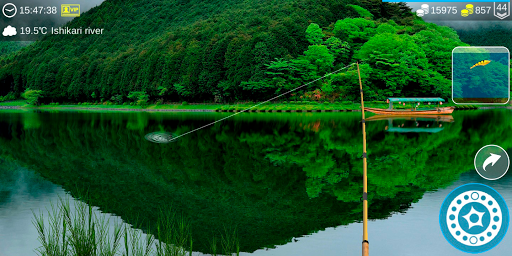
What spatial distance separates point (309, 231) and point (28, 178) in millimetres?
11457

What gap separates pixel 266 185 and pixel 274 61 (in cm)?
5829

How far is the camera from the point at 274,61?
233 feet

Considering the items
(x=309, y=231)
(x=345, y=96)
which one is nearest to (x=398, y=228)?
(x=309, y=231)

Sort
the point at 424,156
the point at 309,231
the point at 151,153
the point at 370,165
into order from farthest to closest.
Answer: the point at 151,153, the point at 424,156, the point at 370,165, the point at 309,231

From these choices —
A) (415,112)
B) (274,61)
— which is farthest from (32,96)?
(415,112)

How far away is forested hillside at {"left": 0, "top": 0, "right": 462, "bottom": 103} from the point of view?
218 ft

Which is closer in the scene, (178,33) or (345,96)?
(345,96)

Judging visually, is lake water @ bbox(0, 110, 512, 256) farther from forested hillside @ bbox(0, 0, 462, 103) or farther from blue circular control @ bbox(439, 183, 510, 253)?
forested hillside @ bbox(0, 0, 462, 103)

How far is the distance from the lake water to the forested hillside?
117 ft

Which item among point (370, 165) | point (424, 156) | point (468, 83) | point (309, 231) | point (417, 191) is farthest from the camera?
point (468, 83)

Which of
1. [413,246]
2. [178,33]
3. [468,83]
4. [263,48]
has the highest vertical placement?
[178,33]

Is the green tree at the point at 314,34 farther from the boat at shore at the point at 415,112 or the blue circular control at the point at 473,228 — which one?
the blue circular control at the point at 473,228

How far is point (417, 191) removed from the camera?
12992mm

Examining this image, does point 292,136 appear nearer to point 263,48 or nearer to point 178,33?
point 263,48
